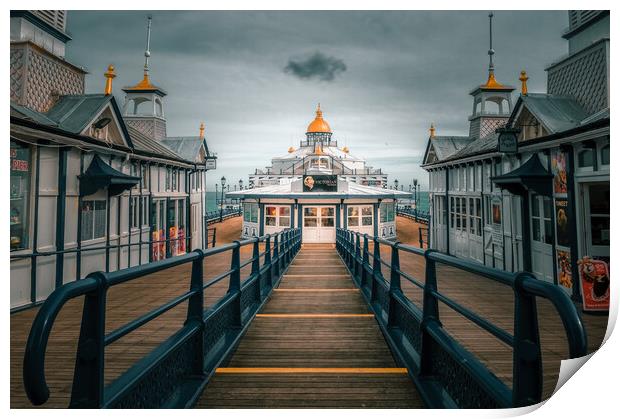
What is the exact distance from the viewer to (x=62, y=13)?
6.07m

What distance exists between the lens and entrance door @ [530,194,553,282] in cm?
664

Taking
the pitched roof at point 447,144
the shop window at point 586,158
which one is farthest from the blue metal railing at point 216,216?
the shop window at point 586,158

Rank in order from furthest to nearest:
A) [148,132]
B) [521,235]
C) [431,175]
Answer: [431,175], [148,132], [521,235]

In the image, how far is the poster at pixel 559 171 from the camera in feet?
19.1

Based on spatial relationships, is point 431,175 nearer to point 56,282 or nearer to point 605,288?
point 605,288

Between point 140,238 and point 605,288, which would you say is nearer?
point 605,288

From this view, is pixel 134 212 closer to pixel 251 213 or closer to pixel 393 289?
pixel 393 289

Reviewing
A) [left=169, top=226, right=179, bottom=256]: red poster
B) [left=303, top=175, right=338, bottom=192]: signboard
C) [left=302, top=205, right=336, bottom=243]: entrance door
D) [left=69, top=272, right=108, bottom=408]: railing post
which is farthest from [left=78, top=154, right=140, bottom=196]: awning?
[left=302, top=205, right=336, bottom=243]: entrance door

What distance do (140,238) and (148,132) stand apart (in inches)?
254

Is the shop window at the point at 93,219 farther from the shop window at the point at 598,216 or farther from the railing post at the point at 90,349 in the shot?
the shop window at the point at 598,216

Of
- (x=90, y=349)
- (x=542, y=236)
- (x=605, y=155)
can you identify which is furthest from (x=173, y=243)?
(x=605, y=155)

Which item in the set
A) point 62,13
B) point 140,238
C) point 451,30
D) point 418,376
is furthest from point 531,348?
point 140,238

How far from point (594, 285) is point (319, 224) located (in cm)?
1225

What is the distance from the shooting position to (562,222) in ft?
19.9
